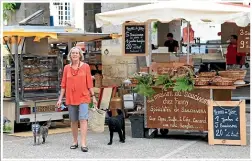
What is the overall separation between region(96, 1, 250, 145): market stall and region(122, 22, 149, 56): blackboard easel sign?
0.94 meters

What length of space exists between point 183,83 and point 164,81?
0.35 m

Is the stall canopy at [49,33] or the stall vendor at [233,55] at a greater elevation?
the stall canopy at [49,33]

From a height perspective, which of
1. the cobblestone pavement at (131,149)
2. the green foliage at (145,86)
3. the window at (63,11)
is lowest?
the cobblestone pavement at (131,149)

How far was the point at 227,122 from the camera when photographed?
8203 mm

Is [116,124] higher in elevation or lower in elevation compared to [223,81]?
lower

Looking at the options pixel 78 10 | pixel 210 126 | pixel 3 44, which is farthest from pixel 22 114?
pixel 78 10

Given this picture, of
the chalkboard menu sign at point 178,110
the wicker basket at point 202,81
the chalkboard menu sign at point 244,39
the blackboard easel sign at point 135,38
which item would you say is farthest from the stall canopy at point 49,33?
the wicker basket at point 202,81

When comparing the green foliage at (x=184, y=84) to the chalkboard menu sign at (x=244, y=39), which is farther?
the chalkboard menu sign at (x=244, y=39)

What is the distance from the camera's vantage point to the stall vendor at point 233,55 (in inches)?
511

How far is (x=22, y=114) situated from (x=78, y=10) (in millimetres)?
8078

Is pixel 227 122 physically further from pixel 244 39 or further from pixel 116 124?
pixel 244 39

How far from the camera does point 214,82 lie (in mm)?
8281

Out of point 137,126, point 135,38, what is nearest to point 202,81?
point 137,126

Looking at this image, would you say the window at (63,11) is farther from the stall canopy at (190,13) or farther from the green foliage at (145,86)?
the green foliage at (145,86)
